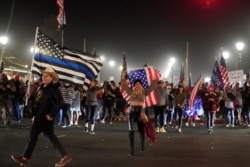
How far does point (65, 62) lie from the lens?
14227 mm

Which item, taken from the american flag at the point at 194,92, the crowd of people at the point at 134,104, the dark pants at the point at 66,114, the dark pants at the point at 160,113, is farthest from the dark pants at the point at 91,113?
the american flag at the point at 194,92

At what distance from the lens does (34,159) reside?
1047 cm

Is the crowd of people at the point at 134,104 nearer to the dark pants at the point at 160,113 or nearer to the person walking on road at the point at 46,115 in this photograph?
the dark pants at the point at 160,113

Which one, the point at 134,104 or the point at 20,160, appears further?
the point at 134,104

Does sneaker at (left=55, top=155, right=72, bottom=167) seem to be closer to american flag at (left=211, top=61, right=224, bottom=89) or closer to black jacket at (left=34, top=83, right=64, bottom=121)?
black jacket at (left=34, top=83, right=64, bottom=121)

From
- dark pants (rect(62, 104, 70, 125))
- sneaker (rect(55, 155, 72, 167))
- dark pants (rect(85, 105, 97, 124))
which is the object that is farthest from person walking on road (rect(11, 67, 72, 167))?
dark pants (rect(62, 104, 70, 125))

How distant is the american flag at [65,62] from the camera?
13477 mm

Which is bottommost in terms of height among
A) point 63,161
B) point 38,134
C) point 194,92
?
point 63,161

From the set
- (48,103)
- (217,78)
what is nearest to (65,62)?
(48,103)

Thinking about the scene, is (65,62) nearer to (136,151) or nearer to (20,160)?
(136,151)

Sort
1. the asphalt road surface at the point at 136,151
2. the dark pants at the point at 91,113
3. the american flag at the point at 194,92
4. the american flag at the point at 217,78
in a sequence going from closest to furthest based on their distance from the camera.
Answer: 1. the asphalt road surface at the point at 136,151
2. the dark pants at the point at 91,113
3. the american flag at the point at 194,92
4. the american flag at the point at 217,78

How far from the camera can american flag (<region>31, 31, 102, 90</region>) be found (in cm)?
1348

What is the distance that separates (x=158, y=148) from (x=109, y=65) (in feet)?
239

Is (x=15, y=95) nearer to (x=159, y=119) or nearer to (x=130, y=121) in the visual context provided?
(x=159, y=119)
